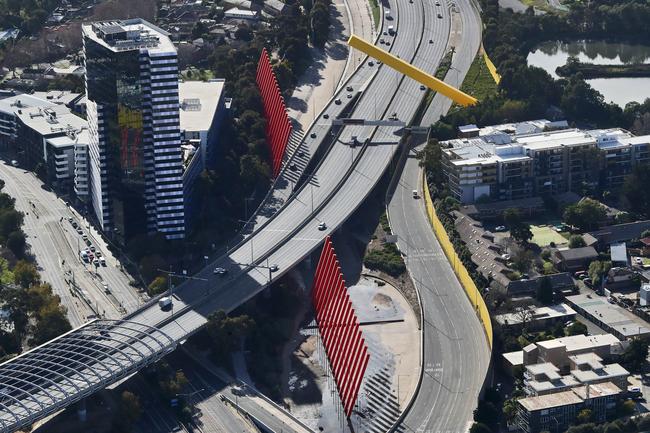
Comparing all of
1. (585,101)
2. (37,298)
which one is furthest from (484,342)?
(585,101)

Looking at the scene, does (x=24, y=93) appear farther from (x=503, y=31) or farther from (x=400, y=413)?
(x=400, y=413)

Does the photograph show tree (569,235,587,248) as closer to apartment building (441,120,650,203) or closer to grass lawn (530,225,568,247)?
grass lawn (530,225,568,247)

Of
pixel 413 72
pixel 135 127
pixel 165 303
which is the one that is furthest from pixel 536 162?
pixel 165 303

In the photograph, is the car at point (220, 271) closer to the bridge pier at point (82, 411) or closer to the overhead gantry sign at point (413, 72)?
the bridge pier at point (82, 411)

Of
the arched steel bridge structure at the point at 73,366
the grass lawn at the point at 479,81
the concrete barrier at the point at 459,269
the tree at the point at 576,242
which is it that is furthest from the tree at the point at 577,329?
the grass lawn at the point at 479,81

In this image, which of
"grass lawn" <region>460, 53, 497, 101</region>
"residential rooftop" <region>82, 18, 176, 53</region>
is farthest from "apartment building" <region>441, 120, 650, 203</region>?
"residential rooftop" <region>82, 18, 176, 53</region>

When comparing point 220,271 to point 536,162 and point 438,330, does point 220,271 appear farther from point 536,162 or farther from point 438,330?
point 536,162

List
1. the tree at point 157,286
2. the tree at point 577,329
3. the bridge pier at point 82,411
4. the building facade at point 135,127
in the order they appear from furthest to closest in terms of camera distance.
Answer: the building facade at point 135,127, the tree at point 157,286, the tree at point 577,329, the bridge pier at point 82,411
